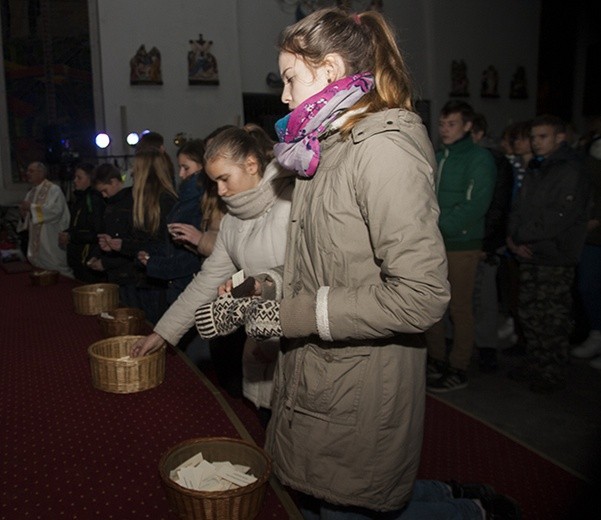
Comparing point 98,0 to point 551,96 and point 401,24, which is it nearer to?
point 401,24

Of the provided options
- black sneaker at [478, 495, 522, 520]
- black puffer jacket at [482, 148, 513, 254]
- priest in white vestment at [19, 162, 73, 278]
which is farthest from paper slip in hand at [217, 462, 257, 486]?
priest in white vestment at [19, 162, 73, 278]

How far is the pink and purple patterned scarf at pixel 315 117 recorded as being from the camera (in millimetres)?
1353

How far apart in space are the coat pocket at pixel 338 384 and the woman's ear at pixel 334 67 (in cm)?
64

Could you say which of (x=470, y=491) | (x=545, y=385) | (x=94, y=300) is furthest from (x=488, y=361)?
(x=94, y=300)

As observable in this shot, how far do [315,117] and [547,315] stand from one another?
3.04 metres

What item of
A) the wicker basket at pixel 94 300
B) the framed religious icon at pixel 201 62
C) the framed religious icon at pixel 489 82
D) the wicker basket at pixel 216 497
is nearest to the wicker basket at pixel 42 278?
the wicker basket at pixel 94 300

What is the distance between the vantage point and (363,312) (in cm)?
127

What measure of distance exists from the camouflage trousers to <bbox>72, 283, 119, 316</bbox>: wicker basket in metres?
2.65

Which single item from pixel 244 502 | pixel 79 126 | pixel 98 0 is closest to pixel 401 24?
pixel 98 0

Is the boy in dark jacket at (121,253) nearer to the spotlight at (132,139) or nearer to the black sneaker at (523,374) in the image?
the black sneaker at (523,374)

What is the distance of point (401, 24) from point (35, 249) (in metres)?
7.63

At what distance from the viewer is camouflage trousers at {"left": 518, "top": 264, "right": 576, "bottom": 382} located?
3.84m

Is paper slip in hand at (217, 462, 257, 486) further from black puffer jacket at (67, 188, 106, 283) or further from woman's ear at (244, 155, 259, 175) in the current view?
black puffer jacket at (67, 188, 106, 283)

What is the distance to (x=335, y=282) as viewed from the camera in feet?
4.50
